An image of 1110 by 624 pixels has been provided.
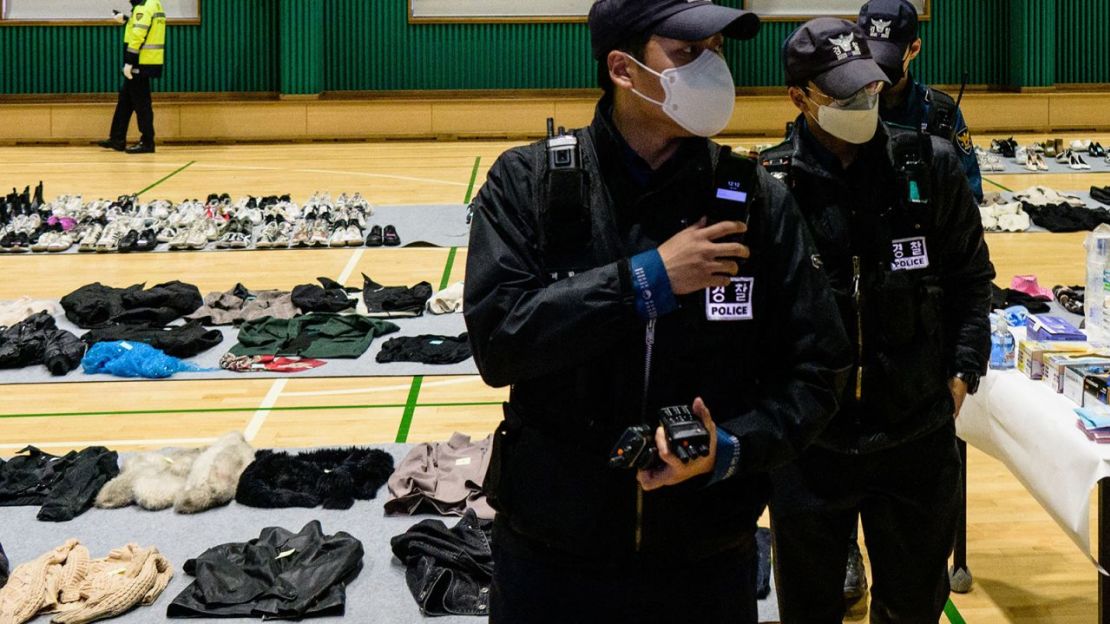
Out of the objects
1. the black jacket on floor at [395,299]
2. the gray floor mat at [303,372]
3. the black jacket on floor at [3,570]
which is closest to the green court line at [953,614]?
the black jacket on floor at [3,570]

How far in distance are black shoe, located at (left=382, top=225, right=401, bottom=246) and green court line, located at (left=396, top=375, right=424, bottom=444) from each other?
13.9 ft

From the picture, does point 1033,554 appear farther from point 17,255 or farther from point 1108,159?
point 1108,159

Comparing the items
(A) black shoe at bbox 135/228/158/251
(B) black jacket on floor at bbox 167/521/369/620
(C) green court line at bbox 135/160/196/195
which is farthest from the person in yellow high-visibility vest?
(B) black jacket on floor at bbox 167/521/369/620

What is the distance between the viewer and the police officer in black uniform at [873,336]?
11.7 feet

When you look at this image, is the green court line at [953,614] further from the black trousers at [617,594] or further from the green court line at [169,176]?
the green court line at [169,176]

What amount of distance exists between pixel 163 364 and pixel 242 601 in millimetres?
3782

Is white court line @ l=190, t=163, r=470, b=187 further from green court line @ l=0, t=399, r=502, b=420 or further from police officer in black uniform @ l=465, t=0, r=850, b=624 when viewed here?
police officer in black uniform @ l=465, t=0, r=850, b=624

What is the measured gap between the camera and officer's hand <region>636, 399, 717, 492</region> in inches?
93.0

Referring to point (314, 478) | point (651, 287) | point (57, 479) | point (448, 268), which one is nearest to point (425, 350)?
point (314, 478)

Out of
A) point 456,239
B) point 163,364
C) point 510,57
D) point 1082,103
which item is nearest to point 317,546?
point 163,364

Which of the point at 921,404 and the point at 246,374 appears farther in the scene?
the point at 246,374

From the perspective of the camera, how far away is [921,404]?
11.8 ft

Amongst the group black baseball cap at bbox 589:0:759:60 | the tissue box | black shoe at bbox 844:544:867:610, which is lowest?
black shoe at bbox 844:544:867:610

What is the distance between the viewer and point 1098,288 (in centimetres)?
464
